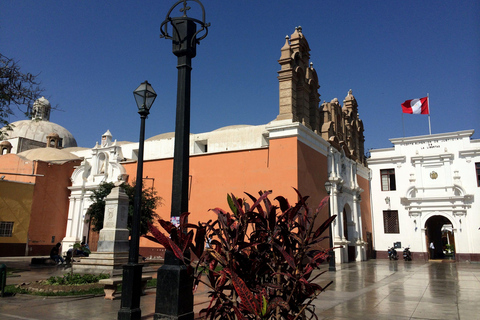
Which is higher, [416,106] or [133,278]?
[416,106]

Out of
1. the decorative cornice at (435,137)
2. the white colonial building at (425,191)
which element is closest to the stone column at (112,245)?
the white colonial building at (425,191)

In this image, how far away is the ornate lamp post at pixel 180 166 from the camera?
425 cm

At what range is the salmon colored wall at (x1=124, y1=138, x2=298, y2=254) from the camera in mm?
17250

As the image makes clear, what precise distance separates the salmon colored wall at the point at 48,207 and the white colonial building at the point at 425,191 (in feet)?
75.2

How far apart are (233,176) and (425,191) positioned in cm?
1581

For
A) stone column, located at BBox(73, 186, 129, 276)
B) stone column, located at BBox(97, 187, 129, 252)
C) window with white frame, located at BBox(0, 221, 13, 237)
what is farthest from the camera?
window with white frame, located at BBox(0, 221, 13, 237)

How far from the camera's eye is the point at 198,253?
3721 millimetres

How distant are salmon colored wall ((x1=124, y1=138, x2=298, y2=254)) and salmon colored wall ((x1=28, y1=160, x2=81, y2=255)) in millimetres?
7268

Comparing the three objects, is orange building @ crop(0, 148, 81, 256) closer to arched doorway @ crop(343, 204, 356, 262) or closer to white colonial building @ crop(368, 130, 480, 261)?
arched doorway @ crop(343, 204, 356, 262)

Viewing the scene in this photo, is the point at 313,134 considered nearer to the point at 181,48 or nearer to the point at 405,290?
the point at 405,290

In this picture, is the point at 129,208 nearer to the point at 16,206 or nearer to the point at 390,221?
the point at 16,206

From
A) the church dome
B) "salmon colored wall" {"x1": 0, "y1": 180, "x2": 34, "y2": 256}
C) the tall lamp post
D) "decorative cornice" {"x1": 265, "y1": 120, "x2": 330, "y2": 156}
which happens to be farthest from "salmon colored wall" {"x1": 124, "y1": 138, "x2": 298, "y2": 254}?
the church dome

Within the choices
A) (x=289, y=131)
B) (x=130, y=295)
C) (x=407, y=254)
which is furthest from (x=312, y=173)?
(x=130, y=295)

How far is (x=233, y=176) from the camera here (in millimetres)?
18922
